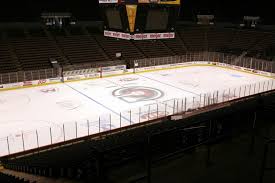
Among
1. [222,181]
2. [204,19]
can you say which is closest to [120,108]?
[222,181]

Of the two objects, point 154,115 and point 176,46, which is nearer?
point 154,115

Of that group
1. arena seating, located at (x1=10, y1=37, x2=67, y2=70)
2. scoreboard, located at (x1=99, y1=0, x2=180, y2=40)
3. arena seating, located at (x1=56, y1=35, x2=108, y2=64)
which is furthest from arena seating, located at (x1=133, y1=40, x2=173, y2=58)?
scoreboard, located at (x1=99, y1=0, x2=180, y2=40)

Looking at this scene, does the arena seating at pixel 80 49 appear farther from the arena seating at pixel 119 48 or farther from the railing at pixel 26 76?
the railing at pixel 26 76

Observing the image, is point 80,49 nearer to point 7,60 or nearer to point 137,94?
point 7,60

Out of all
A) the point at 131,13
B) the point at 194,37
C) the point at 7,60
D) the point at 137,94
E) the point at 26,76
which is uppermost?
the point at 131,13

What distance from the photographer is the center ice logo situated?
19.2 metres

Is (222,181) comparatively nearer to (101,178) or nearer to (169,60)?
(101,178)

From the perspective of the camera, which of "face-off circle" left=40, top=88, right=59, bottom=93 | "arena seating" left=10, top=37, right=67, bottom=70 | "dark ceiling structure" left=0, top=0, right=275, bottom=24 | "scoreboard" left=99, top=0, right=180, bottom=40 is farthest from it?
"dark ceiling structure" left=0, top=0, right=275, bottom=24

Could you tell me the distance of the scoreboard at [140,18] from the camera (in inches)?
671

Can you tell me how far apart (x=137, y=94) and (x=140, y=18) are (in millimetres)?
5291

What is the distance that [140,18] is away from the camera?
17.4 metres

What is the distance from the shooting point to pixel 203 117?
50.0 ft

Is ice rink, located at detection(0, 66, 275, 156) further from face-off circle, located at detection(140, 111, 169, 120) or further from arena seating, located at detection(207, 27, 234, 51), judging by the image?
arena seating, located at detection(207, 27, 234, 51)

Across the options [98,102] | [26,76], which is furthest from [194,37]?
[98,102]
